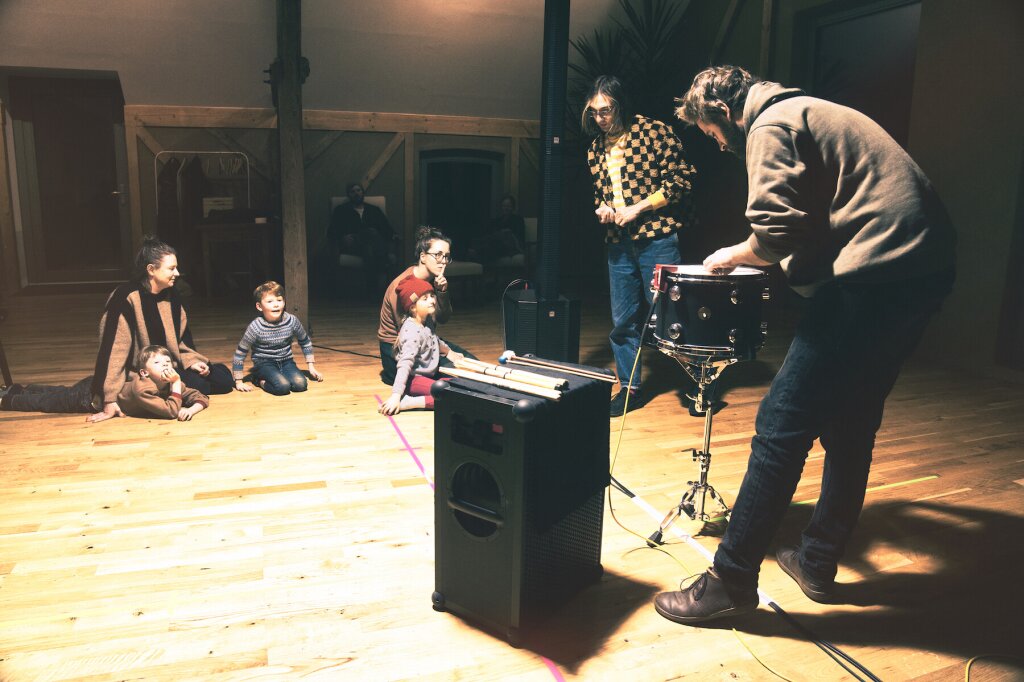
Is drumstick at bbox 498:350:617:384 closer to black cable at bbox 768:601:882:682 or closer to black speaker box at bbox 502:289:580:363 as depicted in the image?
black cable at bbox 768:601:882:682

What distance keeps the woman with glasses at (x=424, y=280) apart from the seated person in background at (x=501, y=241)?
10.3ft

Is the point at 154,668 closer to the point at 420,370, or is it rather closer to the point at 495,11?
the point at 420,370

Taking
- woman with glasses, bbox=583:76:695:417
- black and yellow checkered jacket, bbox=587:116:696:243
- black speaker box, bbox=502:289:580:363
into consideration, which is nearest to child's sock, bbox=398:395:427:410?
black speaker box, bbox=502:289:580:363

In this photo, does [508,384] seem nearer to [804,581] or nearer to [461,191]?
[804,581]

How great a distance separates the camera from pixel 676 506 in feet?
9.00

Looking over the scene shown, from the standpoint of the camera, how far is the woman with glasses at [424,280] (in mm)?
4133

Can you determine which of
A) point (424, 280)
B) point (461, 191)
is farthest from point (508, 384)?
point (461, 191)

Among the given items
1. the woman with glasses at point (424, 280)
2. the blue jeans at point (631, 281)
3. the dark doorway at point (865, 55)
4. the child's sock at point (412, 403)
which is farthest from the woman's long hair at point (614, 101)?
the dark doorway at point (865, 55)

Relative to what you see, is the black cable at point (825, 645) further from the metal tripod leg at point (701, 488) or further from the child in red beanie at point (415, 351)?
the child in red beanie at point (415, 351)

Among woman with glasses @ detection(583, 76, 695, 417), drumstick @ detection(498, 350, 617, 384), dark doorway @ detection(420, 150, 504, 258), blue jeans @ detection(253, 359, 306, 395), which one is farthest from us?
dark doorway @ detection(420, 150, 504, 258)

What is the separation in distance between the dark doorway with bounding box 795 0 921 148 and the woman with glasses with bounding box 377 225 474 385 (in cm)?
360

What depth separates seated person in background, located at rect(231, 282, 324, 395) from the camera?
4.18 metres

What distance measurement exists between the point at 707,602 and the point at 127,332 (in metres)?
2.93

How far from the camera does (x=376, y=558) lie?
2441 millimetres
